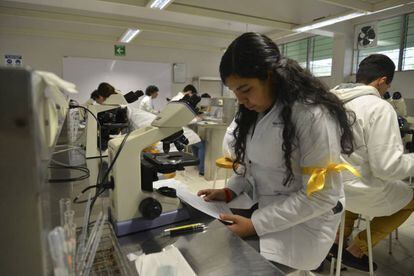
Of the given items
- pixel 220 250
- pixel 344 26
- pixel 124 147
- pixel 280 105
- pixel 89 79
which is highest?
pixel 344 26

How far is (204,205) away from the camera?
940 millimetres

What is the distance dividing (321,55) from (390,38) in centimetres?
157

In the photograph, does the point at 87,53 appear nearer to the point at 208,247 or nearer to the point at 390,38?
the point at 390,38

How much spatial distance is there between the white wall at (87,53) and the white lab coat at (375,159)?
17.8 ft

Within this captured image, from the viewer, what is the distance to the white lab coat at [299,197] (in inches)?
34.7

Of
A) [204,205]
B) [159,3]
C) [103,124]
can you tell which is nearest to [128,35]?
[159,3]

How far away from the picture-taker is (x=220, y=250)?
28.1 inches

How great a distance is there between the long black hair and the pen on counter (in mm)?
351

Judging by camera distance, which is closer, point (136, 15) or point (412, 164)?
point (412, 164)

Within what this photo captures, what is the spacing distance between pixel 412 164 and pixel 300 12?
3.96 metres

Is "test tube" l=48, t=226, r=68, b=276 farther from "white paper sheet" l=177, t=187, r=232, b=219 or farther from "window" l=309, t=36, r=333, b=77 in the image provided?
"window" l=309, t=36, r=333, b=77

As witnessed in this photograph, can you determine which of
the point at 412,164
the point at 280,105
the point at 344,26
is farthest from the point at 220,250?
the point at 344,26

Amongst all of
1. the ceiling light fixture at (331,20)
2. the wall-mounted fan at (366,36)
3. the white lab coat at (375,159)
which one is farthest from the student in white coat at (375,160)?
the wall-mounted fan at (366,36)

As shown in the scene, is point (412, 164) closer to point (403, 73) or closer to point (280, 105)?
Result: point (280, 105)
